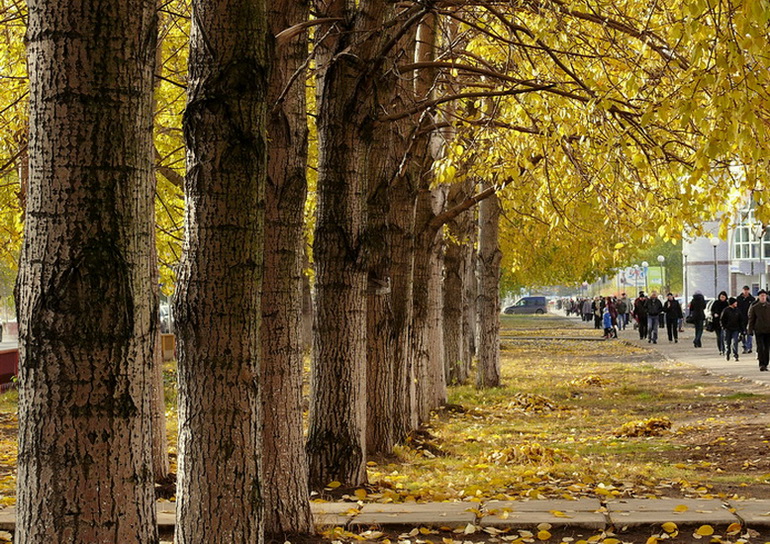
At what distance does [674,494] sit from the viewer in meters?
8.96

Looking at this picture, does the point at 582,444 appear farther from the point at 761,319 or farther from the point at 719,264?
the point at 719,264

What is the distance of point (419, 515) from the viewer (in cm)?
751

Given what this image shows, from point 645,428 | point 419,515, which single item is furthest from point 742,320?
point 419,515

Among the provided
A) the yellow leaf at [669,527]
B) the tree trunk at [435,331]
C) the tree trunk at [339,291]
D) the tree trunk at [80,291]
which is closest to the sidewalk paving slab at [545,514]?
the yellow leaf at [669,527]

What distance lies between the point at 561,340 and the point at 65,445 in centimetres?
4590

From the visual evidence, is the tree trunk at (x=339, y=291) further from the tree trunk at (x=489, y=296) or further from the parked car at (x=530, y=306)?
the parked car at (x=530, y=306)

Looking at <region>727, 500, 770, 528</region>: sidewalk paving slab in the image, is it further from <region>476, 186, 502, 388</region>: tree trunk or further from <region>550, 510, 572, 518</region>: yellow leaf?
<region>476, 186, 502, 388</region>: tree trunk

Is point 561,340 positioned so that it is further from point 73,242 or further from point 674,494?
point 73,242

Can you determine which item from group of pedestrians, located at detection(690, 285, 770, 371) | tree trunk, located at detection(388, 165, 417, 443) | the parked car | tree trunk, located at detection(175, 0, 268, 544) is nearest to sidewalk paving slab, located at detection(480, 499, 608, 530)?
tree trunk, located at detection(175, 0, 268, 544)

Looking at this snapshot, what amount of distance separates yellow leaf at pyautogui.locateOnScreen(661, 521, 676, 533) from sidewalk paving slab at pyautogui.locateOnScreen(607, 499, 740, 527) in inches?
2.1

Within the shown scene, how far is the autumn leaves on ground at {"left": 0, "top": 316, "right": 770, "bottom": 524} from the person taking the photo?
9258 mm

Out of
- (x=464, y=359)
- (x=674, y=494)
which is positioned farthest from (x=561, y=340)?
(x=674, y=494)

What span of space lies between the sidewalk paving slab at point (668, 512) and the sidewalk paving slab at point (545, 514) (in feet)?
0.41

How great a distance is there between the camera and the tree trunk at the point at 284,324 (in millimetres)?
7090
